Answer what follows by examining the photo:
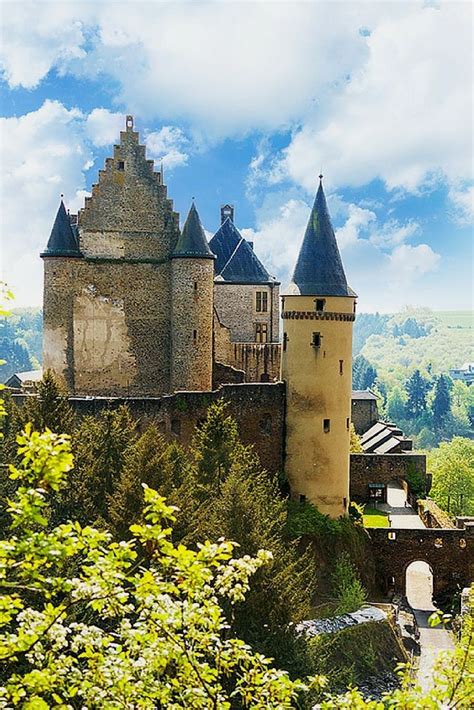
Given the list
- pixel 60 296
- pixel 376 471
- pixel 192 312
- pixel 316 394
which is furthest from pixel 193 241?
pixel 376 471

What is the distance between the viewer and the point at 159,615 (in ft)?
34.0

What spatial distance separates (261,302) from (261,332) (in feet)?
6.13

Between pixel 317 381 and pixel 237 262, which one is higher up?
pixel 237 262

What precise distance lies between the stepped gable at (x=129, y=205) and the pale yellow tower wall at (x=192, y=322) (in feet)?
7.62

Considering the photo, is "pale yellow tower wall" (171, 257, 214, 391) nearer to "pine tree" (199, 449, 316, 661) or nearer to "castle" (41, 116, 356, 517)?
"castle" (41, 116, 356, 517)

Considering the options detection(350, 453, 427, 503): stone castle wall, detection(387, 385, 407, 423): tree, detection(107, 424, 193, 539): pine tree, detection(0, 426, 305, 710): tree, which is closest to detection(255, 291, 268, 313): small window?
detection(350, 453, 427, 503): stone castle wall

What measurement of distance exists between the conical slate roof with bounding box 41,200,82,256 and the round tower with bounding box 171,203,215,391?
5.20 m

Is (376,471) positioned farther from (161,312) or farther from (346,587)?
(346,587)

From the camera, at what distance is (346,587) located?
108 ft

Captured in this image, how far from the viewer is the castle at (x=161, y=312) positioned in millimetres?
36938

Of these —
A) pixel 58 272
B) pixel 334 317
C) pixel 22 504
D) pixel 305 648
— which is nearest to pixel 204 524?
pixel 305 648

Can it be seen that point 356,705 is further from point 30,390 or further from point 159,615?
point 30,390

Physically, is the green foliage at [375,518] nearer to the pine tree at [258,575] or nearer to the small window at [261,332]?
the small window at [261,332]

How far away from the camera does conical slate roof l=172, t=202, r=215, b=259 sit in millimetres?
40094
